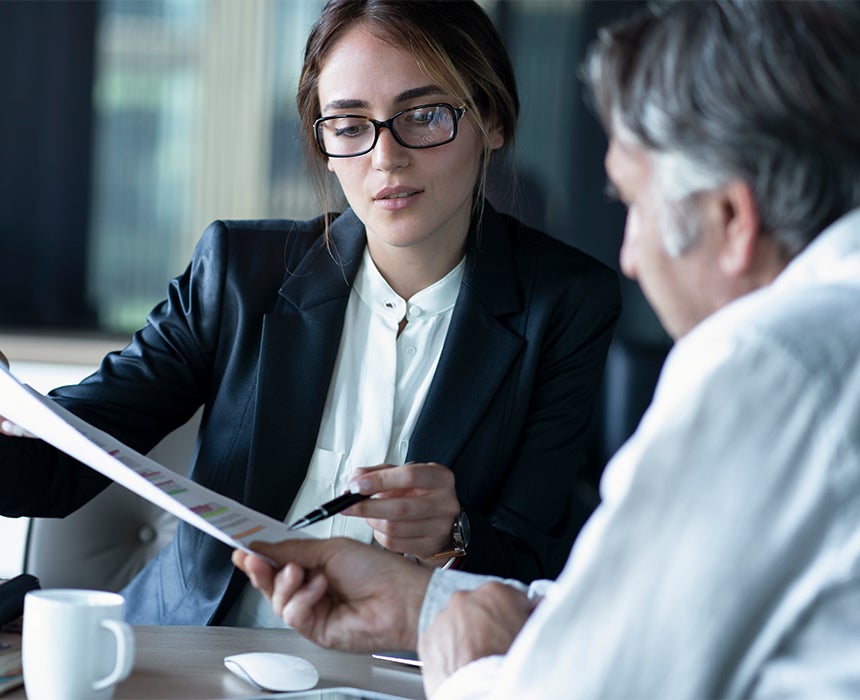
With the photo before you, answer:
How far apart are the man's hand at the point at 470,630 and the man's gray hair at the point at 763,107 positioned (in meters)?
0.41

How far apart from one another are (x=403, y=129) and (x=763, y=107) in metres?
0.86

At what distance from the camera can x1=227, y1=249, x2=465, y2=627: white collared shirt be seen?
63.1 inches

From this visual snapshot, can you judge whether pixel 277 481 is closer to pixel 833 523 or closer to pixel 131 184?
pixel 833 523

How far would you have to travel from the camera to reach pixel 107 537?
1758mm

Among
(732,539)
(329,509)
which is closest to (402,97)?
(329,509)

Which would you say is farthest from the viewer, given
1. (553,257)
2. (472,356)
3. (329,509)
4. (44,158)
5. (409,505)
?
(44,158)

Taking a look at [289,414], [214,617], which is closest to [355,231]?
[289,414]

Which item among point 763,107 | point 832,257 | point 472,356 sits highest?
point 763,107

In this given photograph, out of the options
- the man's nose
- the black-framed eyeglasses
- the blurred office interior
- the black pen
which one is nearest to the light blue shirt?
the man's nose

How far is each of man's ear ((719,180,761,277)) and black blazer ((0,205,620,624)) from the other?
792mm

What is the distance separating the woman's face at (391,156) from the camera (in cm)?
156

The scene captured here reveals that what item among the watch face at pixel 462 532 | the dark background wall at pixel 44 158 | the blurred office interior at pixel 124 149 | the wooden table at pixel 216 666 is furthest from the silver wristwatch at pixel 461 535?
the dark background wall at pixel 44 158

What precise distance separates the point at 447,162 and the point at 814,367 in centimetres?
98

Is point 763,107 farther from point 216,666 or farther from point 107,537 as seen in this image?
point 107,537
